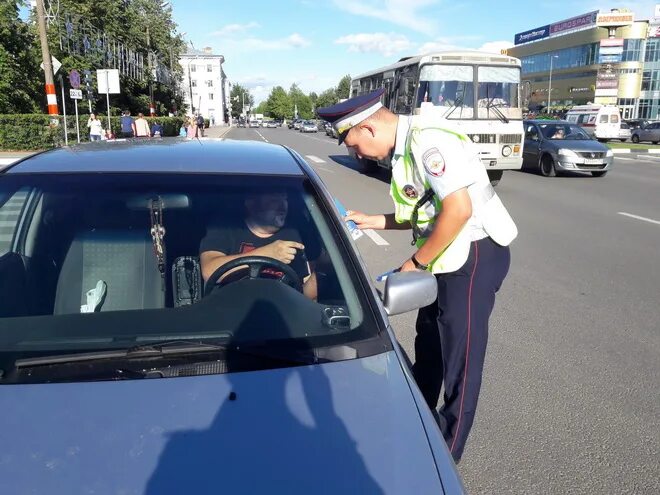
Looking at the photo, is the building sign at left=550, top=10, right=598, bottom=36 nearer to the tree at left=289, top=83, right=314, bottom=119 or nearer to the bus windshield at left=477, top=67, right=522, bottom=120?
the tree at left=289, top=83, right=314, bottom=119

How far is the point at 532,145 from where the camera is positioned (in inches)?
696

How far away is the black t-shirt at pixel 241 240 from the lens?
2.52 meters

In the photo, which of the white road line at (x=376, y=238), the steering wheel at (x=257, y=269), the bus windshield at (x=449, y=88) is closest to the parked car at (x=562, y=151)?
the bus windshield at (x=449, y=88)

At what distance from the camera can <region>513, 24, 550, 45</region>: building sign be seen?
315 ft

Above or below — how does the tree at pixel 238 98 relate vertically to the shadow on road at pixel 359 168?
above

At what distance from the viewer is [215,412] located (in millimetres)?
1667

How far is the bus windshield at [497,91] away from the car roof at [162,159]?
11522 millimetres

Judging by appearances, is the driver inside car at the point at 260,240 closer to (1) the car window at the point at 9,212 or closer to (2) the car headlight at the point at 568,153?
(1) the car window at the point at 9,212

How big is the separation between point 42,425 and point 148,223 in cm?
106

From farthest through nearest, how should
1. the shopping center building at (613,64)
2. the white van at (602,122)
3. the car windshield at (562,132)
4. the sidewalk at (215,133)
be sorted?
the shopping center building at (613,64) → the sidewalk at (215,133) → the white van at (602,122) → the car windshield at (562,132)

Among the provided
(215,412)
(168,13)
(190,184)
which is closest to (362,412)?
(215,412)

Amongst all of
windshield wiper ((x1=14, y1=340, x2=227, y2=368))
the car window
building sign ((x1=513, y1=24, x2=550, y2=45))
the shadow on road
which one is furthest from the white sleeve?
building sign ((x1=513, y1=24, x2=550, y2=45))

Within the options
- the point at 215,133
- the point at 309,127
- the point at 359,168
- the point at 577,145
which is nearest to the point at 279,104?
Result: the point at 309,127

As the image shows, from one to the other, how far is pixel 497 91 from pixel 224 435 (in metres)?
13.5
